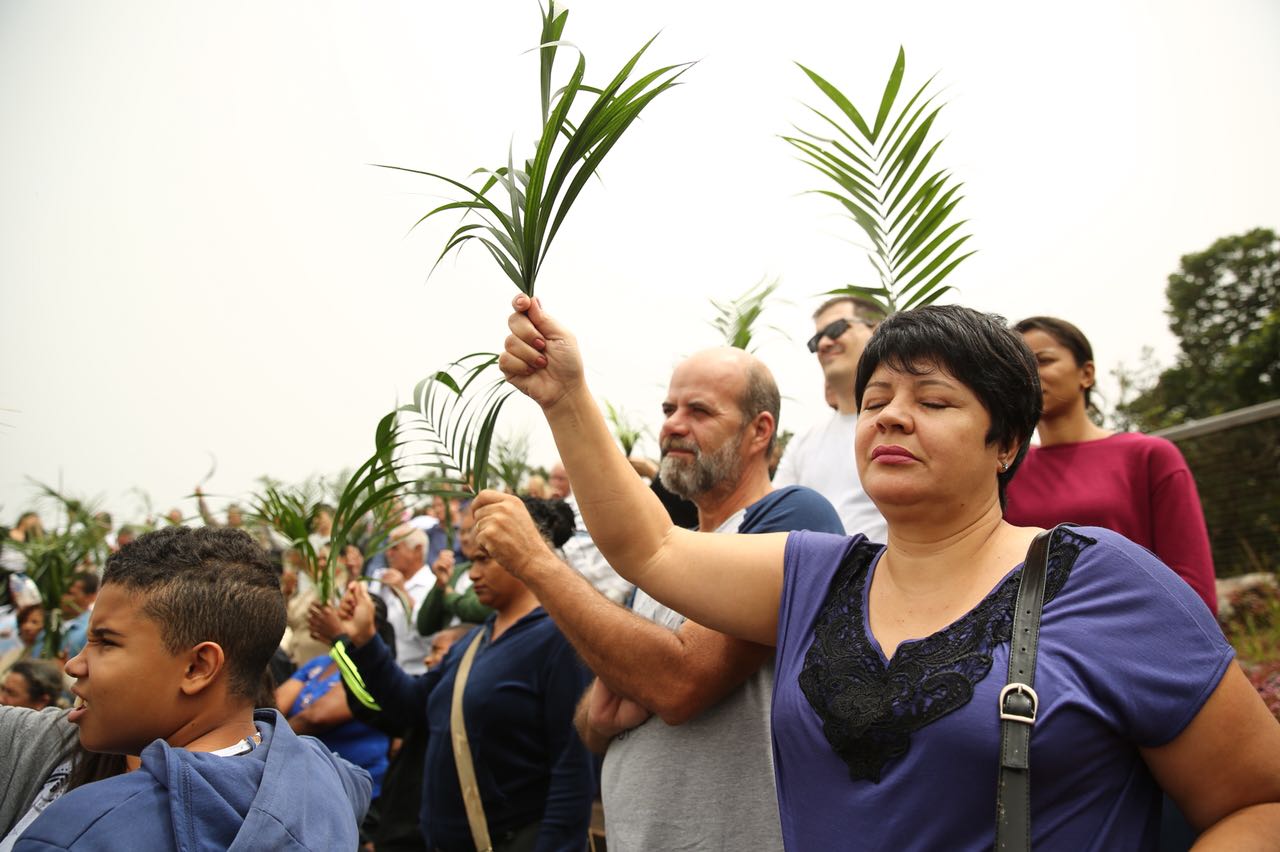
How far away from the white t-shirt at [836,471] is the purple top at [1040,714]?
180 centimetres

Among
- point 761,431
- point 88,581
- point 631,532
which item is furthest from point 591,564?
point 88,581

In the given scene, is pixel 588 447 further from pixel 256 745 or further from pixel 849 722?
pixel 256 745

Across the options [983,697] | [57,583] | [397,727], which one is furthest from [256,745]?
[57,583]

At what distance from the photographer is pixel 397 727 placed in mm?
4020

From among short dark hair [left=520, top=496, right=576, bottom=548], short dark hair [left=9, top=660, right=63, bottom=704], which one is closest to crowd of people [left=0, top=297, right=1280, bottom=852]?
A: short dark hair [left=520, top=496, right=576, bottom=548]

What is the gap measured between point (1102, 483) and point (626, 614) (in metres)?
1.67

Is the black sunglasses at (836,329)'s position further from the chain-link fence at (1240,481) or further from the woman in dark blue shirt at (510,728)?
the chain-link fence at (1240,481)

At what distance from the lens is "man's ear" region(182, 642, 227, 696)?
1925 mm

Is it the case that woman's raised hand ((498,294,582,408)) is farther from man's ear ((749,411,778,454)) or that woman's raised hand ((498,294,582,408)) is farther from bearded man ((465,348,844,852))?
man's ear ((749,411,778,454))

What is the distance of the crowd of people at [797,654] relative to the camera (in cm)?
151

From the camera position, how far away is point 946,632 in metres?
1.68

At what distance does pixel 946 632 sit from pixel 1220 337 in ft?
56.6

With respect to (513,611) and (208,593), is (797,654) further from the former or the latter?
(513,611)

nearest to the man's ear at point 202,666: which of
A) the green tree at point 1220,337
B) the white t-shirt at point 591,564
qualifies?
the white t-shirt at point 591,564
